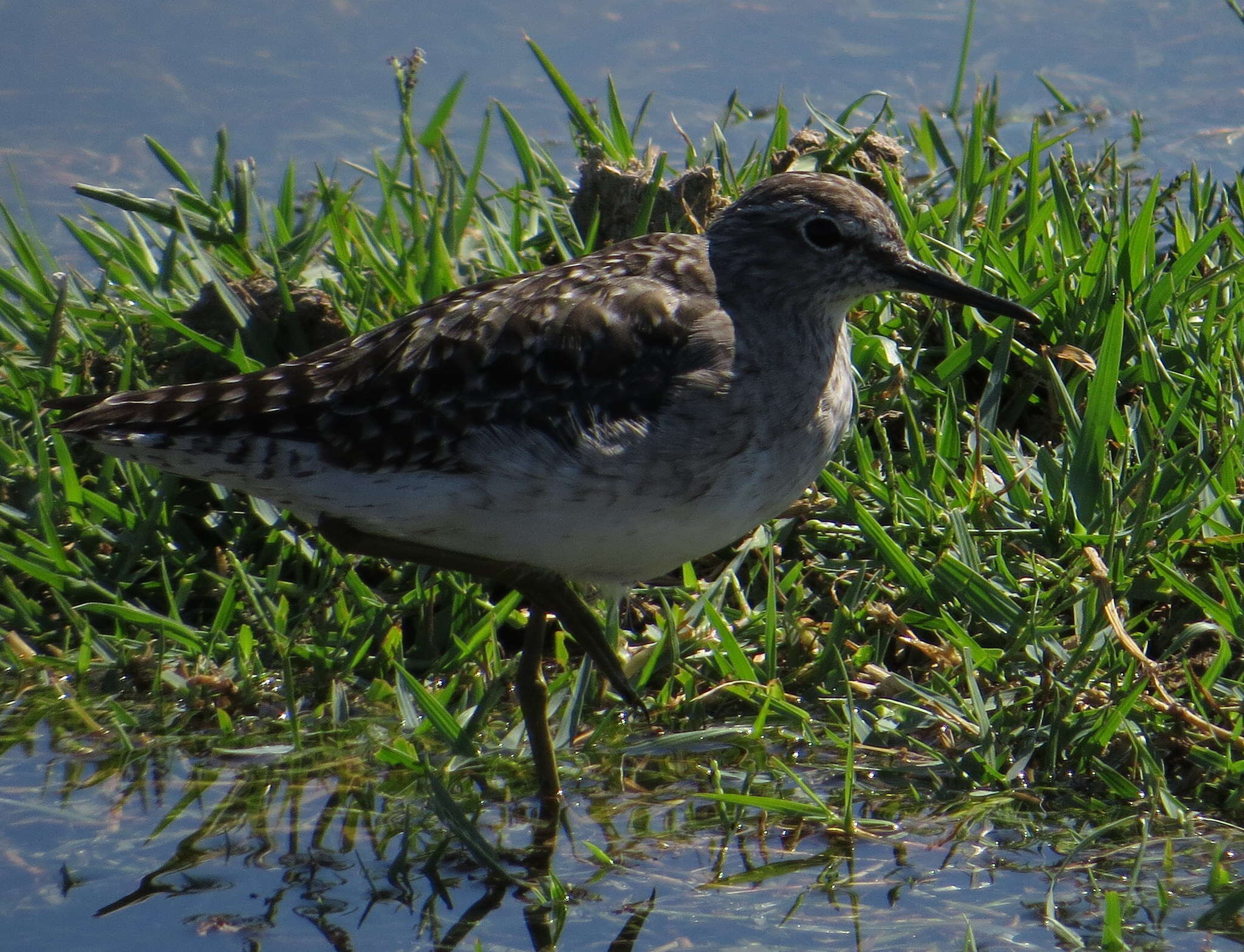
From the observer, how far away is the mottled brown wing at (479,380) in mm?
4391

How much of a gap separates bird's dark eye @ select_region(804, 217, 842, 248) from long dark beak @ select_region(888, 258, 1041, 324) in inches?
7.6

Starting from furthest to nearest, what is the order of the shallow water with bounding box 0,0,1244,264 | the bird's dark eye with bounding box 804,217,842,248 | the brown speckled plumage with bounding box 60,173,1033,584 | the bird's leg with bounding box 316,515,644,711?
the shallow water with bounding box 0,0,1244,264 < the bird's dark eye with bounding box 804,217,842,248 < the bird's leg with bounding box 316,515,644,711 < the brown speckled plumage with bounding box 60,173,1033,584

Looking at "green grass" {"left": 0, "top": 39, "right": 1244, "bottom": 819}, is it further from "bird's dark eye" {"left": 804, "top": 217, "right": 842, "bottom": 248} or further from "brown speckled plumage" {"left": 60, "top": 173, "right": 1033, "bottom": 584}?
"bird's dark eye" {"left": 804, "top": 217, "right": 842, "bottom": 248}

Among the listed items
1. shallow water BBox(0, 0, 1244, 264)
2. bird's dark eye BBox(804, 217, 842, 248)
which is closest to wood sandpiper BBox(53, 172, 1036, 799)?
bird's dark eye BBox(804, 217, 842, 248)

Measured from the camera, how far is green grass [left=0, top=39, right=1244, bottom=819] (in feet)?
14.6

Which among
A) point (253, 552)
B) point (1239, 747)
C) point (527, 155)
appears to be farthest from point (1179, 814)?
point (527, 155)

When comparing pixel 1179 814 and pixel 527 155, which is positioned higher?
pixel 527 155

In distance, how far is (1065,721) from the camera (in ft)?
14.2

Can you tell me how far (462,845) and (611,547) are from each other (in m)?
0.85

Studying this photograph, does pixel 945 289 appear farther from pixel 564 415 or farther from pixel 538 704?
pixel 538 704

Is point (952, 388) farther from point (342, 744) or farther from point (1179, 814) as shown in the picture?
point (342, 744)

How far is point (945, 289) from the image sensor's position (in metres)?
4.88

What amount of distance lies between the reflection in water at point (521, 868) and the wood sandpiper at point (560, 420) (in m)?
0.35

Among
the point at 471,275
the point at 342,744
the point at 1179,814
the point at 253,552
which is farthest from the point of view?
the point at 471,275
